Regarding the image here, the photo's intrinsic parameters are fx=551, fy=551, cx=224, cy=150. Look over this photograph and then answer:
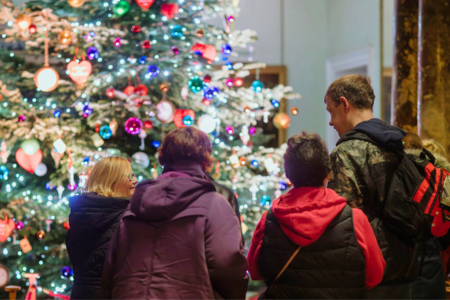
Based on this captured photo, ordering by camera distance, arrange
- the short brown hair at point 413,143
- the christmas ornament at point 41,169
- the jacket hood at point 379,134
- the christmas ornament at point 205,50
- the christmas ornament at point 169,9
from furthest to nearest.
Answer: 1. the christmas ornament at point 41,169
2. the christmas ornament at point 205,50
3. the christmas ornament at point 169,9
4. the short brown hair at point 413,143
5. the jacket hood at point 379,134

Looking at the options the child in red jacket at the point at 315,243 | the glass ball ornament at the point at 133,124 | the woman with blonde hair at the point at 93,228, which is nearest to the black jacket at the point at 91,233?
the woman with blonde hair at the point at 93,228

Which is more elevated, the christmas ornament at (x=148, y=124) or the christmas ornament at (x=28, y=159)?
the christmas ornament at (x=148, y=124)

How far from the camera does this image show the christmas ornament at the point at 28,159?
518 cm

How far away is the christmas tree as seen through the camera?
5.31 metres

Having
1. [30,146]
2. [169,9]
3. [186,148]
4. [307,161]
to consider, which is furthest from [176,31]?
[307,161]

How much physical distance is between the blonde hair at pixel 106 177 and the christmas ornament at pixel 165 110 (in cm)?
248

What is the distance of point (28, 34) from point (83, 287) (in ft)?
11.6

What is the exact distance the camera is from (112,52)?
5.52 meters

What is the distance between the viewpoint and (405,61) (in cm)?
507

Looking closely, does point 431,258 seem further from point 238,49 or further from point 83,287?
point 238,49

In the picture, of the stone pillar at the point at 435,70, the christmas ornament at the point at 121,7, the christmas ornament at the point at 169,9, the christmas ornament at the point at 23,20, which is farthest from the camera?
the christmas ornament at the point at 169,9

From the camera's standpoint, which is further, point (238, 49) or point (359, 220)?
point (238, 49)

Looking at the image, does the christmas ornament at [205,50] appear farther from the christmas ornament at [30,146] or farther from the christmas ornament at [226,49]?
the christmas ornament at [30,146]

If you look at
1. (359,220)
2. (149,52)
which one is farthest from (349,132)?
(149,52)
